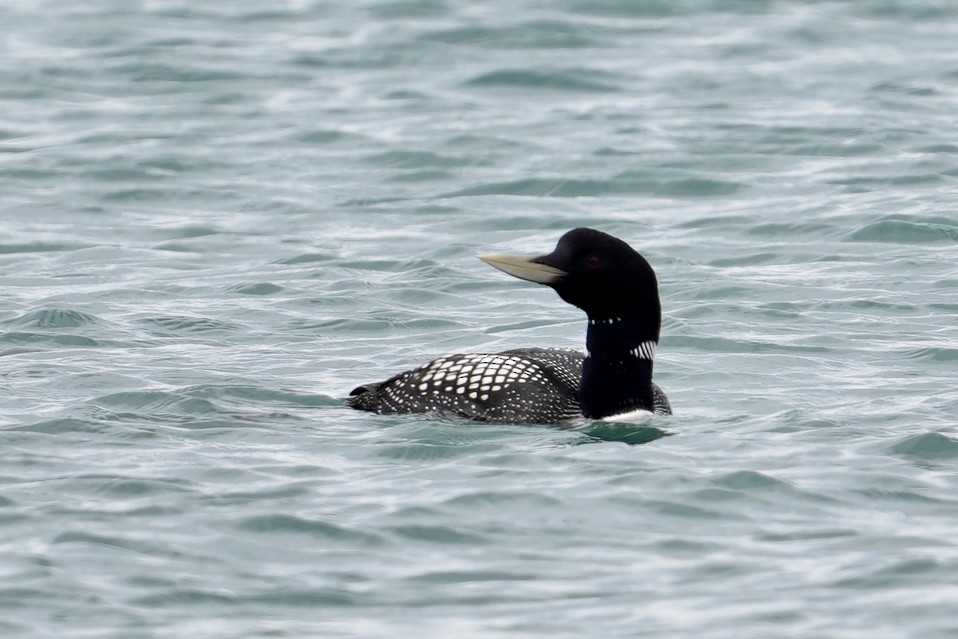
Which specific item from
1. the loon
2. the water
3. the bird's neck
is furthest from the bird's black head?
the water

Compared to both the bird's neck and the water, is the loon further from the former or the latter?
the water

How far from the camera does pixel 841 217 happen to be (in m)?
11.1

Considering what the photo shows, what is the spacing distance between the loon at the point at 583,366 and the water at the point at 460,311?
4.5 inches

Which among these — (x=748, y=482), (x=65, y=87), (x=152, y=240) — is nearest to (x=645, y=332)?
(x=748, y=482)

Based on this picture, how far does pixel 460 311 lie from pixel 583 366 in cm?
236

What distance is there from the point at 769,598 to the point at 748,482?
109 cm

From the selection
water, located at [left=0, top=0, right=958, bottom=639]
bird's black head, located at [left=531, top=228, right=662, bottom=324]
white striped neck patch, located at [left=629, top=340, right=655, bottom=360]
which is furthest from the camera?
white striped neck patch, located at [left=629, top=340, right=655, bottom=360]

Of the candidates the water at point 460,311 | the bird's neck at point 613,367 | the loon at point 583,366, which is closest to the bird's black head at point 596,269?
the loon at point 583,366

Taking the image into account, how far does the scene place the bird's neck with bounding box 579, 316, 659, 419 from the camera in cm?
681

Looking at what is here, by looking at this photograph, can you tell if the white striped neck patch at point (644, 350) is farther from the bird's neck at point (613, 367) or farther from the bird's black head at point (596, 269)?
the bird's black head at point (596, 269)

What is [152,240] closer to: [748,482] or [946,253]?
[946,253]

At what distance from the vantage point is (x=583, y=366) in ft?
22.7

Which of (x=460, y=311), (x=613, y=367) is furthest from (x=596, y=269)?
(x=460, y=311)

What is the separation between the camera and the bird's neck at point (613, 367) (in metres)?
6.81
